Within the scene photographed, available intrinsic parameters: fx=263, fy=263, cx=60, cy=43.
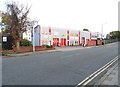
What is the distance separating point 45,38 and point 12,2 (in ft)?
91.9

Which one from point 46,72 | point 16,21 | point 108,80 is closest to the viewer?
point 108,80

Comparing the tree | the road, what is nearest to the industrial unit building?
the tree

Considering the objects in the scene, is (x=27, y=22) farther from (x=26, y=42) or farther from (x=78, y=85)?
(x=78, y=85)

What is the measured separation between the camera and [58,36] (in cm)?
7694

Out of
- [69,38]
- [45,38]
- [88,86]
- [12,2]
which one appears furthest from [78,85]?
[69,38]

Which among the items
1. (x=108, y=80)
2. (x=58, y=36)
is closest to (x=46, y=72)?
(x=108, y=80)

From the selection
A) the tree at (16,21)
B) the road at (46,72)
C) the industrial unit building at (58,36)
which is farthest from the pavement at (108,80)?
the industrial unit building at (58,36)

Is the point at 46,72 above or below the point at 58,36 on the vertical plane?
below

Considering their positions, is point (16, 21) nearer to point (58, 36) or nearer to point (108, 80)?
point (108, 80)

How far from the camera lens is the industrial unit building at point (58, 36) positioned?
216 feet

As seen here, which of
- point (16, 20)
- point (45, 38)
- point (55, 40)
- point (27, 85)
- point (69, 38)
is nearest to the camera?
point (27, 85)

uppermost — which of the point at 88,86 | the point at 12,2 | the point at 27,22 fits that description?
the point at 12,2

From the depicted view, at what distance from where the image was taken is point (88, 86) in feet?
32.4

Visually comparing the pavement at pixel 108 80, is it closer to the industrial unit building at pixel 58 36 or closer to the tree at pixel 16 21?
the tree at pixel 16 21
